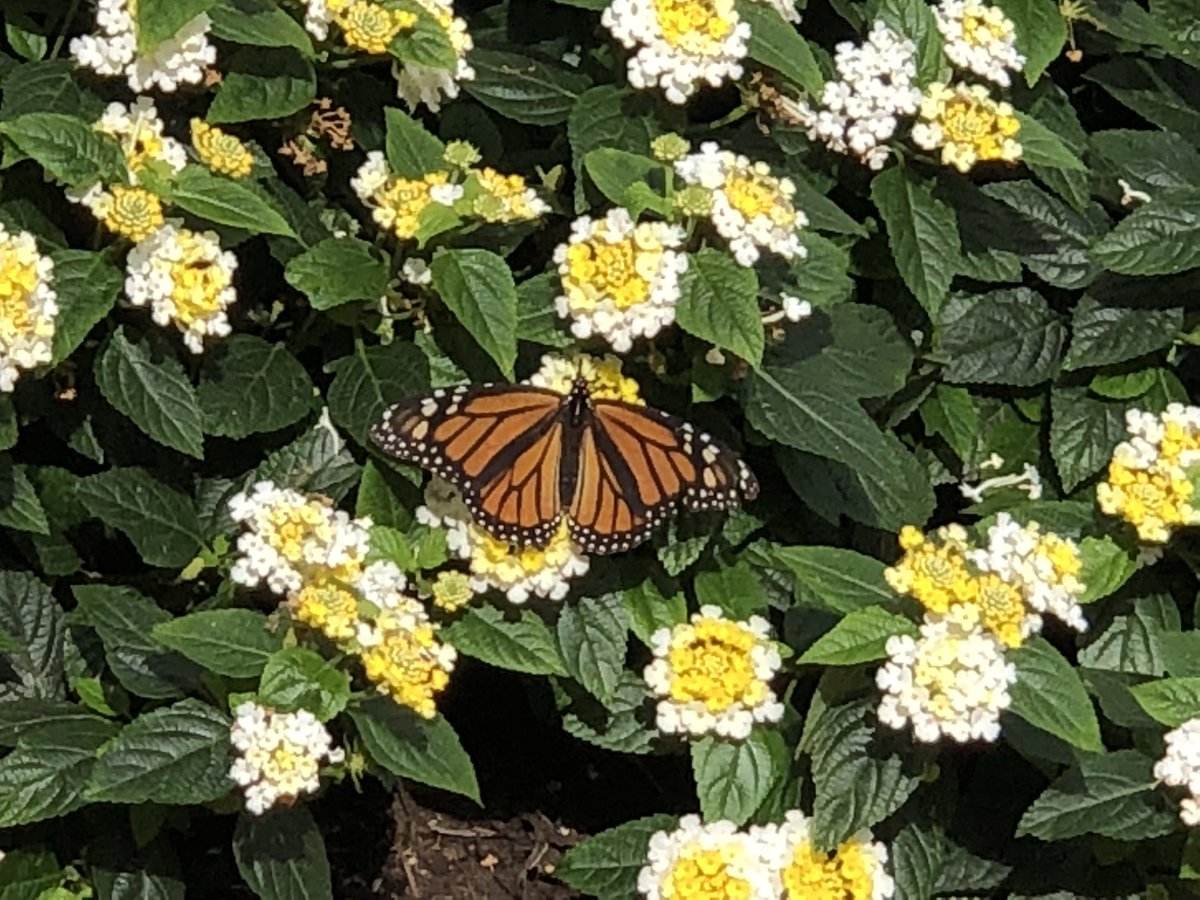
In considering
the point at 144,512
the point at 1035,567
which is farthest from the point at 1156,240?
the point at 144,512

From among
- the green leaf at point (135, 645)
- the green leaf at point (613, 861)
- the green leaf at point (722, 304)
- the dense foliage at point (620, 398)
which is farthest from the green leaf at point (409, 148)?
the green leaf at point (613, 861)

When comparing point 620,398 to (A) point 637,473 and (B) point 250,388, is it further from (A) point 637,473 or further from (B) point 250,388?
(B) point 250,388

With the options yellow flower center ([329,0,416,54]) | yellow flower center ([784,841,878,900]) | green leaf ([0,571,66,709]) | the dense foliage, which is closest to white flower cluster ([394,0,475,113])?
the dense foliage

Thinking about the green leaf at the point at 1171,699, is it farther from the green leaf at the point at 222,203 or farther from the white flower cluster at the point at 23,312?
the white flower cluster at the point at 23,312

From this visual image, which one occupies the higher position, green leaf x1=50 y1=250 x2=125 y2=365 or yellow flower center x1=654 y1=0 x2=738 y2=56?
yellow flower center x1=654 y1=0 x2=738 y2=56

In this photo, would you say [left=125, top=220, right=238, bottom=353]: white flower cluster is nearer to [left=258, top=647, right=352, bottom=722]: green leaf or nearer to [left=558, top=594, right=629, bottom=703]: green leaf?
[left=258, top=647, right=352, bottom=722]: green leaf

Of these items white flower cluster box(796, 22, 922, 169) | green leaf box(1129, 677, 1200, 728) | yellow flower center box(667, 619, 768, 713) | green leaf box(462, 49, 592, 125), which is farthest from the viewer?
green leaf box(462, 49, 592, 125)

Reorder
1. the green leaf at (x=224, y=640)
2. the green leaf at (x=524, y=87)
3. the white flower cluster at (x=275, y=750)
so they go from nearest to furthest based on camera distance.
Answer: the white flower cluster at (x=275, y=750), the green leaf at (x=224, y=640), the green leaf at (x=524, y=87)
